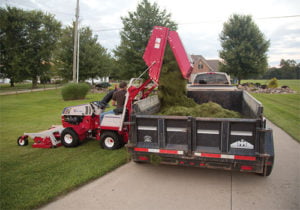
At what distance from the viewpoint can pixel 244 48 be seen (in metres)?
28.7

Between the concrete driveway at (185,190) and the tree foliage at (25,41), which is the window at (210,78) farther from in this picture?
the tree foliage at (25,41)

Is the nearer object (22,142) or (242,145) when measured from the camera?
(242,145)

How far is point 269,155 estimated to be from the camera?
3.64 metres

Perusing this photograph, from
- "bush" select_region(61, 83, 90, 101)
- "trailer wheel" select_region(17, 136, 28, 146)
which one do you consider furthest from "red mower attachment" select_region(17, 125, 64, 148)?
"bush" select_region(61, 83, 90, 101)

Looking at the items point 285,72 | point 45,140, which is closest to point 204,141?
point 45,140

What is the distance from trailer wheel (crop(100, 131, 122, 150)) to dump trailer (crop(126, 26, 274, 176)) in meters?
1.80

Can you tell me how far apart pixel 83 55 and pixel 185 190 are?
82.1 ft

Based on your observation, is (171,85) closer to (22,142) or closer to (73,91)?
(22,142)

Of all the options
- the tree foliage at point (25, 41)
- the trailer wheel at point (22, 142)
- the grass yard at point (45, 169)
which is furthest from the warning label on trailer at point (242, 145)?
the tree foliage at point (25, 41)

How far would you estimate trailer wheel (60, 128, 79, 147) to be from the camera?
6.54 metres

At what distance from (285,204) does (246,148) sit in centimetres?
98

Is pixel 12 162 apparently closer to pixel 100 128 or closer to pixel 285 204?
pixel 100 128

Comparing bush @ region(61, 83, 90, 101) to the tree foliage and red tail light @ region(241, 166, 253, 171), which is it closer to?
the tree foliage

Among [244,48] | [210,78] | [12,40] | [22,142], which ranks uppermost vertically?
[12,40]
